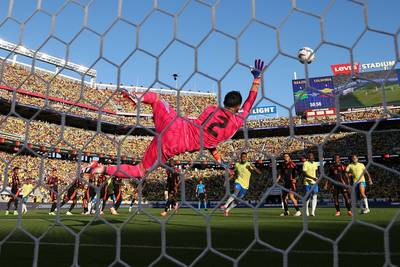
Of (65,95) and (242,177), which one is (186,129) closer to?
(242,177)

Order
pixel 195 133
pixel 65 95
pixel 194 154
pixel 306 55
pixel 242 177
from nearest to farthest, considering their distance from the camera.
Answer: pixel 306 55 < pixel 195 133 < pixel 242 177 < pixel 65 95 < pixel 194 154

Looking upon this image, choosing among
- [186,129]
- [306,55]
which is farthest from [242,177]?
[306,55]

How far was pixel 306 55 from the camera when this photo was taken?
161 centimetres

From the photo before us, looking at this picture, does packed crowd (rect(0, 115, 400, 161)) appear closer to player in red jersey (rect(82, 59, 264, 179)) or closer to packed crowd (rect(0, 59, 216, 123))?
packed crowd (rect(0, 59, 216, 123))

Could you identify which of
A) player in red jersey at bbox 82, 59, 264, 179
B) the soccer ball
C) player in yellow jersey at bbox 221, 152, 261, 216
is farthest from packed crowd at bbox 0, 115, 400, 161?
the soccer ball

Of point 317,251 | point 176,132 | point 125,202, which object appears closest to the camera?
point 317,251

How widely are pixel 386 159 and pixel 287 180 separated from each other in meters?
20.2

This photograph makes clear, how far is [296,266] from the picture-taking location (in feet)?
7.30

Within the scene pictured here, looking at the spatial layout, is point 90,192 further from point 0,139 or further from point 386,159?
point 386,159

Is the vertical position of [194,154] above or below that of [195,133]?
above

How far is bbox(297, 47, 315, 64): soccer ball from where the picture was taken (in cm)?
155

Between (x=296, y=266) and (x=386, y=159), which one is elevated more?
(x=386, y=159)

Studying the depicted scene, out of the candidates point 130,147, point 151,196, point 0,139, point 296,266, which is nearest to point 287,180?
point 296,266

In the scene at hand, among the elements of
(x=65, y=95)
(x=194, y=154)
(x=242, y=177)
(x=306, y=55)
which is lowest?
(x=242, y=177)
